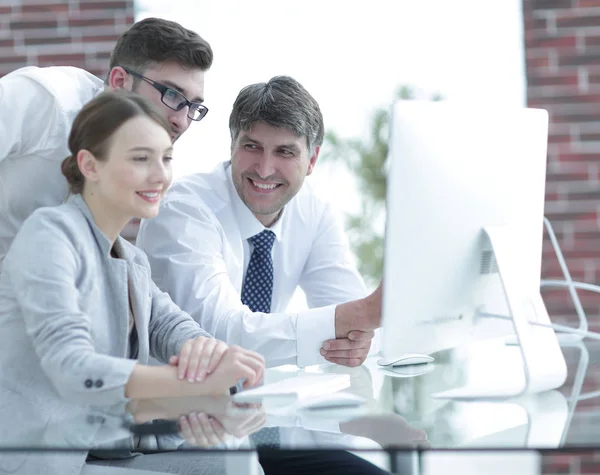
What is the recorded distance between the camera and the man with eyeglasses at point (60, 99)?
1786 mm

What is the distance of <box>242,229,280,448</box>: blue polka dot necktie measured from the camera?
2.27 meters

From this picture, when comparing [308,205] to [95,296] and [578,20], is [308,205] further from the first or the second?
[578,20]

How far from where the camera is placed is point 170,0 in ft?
12.4

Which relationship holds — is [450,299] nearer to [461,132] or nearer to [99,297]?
[461,132]

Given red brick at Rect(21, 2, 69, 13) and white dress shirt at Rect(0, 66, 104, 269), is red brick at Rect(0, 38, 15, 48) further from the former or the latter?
white dress shirt at Rect(0, 66, 104, 269)

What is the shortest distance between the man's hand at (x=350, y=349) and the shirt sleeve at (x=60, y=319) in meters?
0.60

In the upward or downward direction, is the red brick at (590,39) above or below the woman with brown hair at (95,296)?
above

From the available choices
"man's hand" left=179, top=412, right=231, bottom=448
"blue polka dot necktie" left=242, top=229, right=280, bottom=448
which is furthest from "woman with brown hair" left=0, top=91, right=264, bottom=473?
"blue polka dot necktie" left=242, top=229, right=280, bottom=448

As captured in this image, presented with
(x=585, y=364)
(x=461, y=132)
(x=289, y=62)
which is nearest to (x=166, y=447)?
(x=461, y=132)

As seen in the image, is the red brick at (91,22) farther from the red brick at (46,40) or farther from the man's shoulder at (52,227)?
the man's shoulder at (52,227)

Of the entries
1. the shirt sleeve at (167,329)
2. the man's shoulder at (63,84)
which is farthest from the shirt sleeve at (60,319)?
the man's shoulder at (63,84)

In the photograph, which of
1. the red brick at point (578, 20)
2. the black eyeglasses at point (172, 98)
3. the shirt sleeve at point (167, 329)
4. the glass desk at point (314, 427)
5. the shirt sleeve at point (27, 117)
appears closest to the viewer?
the glass desk at point (314, 427)

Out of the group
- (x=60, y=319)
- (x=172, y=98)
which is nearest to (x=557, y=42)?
A: (x=172, y=98)

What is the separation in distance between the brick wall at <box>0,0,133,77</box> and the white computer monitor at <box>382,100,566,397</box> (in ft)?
7.57
